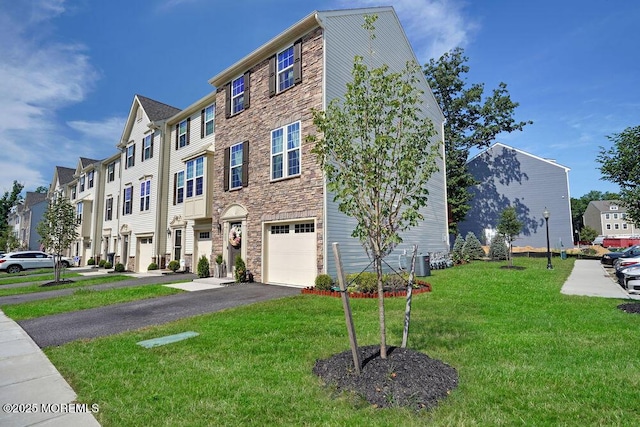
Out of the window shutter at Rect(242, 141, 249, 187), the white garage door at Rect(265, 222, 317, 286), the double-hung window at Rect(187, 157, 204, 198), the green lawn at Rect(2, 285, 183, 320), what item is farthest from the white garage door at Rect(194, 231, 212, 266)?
the white garage door at Rect(265, 222, 317, 286)

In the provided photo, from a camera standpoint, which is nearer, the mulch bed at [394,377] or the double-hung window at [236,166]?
the mulch bed at [394,377]

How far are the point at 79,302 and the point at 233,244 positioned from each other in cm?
613

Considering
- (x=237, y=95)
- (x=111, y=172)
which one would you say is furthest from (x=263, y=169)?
(x=111, y=172)

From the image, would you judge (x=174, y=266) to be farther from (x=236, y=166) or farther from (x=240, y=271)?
(x=236, y=166)

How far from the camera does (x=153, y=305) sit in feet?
33.6

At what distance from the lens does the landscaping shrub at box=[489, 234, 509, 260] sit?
24.3 meters

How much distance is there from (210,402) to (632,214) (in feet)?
36.7

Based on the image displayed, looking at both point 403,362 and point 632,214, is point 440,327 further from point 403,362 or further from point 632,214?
point 632,214

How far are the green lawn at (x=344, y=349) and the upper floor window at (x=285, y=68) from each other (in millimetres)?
9427

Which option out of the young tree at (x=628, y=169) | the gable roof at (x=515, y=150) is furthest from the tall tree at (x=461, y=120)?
the young tree at (x=628, y=169)

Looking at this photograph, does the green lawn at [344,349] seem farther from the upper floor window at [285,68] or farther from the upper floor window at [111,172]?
the upper floor window at [111,172]

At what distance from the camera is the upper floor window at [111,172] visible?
29.2 m

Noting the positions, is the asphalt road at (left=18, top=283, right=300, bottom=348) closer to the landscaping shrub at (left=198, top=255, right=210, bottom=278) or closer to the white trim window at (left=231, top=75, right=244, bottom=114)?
the landscaping shrub at (left=198, top=255, right=210, bottom=278)

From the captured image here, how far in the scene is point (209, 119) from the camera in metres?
19.8
